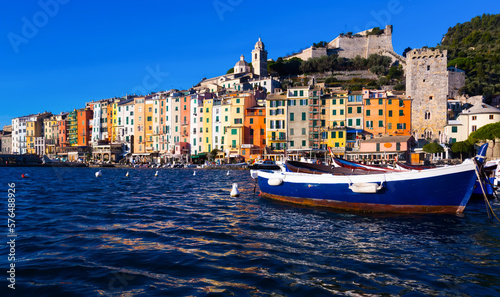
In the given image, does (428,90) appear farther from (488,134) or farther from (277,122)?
(277,122)

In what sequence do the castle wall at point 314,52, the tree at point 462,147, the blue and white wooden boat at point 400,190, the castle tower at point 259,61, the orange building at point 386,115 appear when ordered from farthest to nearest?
the castle wall at point 314,52, the castle tower at point 259,61, the orange building at point 386,115, the tree at point 462,147, the blue and white wooden boat at point 400,190

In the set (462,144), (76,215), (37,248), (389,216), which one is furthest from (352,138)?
(37,248)

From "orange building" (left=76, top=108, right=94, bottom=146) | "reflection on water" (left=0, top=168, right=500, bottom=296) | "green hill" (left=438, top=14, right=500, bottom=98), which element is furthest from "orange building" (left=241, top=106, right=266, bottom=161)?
"reflection on water" (left=0, top=168, right=500, bottom=296)

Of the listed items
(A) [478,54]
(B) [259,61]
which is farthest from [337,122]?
(B) [259,61]

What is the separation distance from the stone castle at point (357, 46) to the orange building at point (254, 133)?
52.2 meters

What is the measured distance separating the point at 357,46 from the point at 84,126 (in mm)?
82019

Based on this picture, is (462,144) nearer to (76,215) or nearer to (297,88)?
(297,88)

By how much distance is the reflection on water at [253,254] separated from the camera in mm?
6406

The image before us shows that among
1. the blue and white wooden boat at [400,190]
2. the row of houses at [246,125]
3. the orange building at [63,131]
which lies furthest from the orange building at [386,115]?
the orange building at [63,131]

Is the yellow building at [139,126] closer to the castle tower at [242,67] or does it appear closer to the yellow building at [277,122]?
the yellow building at [277,122]

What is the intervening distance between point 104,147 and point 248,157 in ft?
128

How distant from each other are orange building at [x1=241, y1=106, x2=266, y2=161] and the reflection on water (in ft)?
171

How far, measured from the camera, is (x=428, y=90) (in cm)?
6378

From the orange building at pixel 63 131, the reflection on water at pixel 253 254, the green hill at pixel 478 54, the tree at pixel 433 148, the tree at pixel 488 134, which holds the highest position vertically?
the green hill at pixel 478 54
